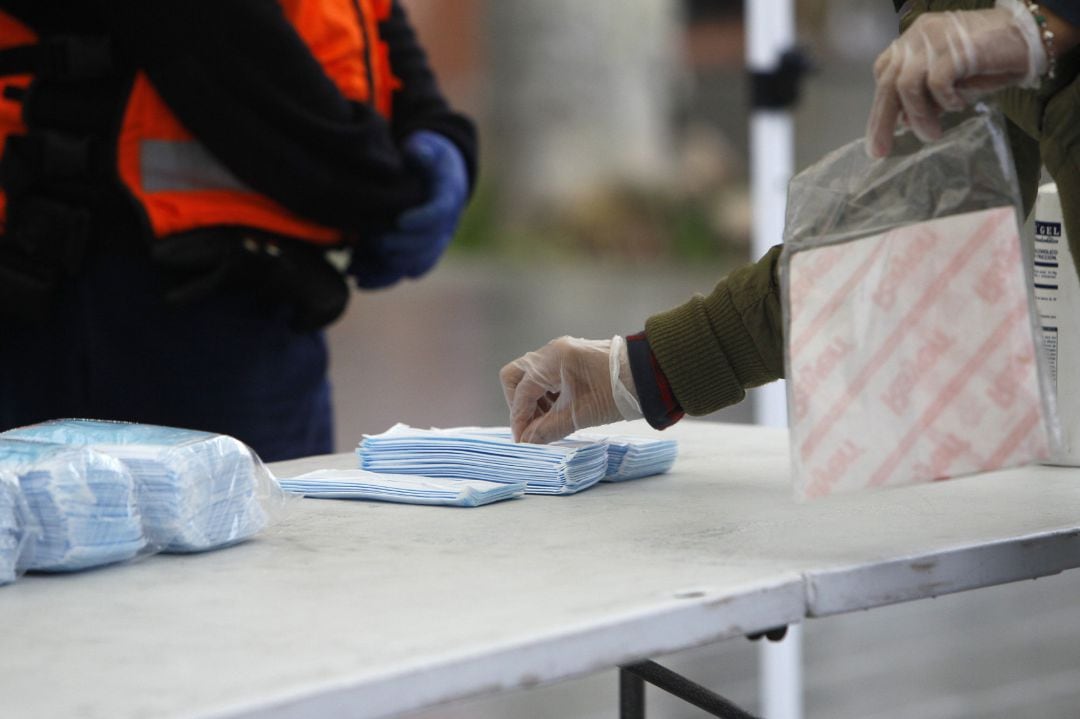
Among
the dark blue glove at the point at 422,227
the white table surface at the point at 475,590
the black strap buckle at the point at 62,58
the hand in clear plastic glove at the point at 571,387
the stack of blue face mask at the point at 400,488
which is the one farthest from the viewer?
the dark blue glove at the point at 422,227

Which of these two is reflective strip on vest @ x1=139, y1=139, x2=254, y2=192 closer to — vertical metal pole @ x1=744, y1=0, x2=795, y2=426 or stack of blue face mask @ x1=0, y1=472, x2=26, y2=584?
stack of blue face mask @ x1=0, y1=472, x2=26, y2=584

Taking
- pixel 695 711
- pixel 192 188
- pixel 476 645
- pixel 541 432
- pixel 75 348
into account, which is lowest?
pixel 695 711

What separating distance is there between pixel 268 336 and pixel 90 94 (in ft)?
1.20

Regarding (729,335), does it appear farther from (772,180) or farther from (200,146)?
(772,180)

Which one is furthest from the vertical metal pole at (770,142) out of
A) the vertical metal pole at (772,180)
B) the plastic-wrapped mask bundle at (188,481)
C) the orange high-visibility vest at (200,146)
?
the plastic-wrapped mask bundle at (188,481)

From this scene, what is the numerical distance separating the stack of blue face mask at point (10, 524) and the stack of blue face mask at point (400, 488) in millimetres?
332

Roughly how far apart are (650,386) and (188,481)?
0.44m

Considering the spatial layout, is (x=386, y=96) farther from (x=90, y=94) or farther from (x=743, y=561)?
(x=743, y=561)

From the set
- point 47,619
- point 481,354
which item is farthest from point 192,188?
point 481,354

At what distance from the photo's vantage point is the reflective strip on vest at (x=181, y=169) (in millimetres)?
1539

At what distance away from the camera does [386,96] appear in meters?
1.87

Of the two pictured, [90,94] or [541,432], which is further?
[90,94]

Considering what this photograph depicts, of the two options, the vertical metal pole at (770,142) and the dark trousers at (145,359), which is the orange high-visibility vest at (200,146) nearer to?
the dark trousers at (145,359)

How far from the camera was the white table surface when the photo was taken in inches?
24.9
